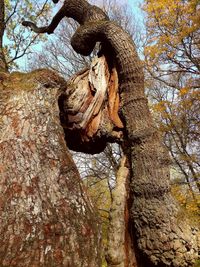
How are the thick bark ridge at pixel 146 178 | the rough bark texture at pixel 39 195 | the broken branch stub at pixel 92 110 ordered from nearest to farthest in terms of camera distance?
the rough bark texture at pixel 39 195 < the thick bark ridge at pixel 146 178 < the broken branch stub at pixel 92 110

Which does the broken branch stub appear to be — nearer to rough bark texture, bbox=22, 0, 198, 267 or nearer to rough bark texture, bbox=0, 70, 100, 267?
rough bark texture, bbox=22, 0, 198, 267

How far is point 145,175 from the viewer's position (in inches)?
98.7

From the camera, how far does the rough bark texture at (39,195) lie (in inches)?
67.3

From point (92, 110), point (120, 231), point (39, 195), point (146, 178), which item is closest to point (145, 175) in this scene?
point (146, 178)

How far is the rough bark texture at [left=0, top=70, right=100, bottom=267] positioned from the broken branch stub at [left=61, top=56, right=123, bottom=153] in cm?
50

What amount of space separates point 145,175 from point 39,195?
3.09 ft

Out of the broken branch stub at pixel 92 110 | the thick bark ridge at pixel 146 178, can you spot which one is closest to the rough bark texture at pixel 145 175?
the thick bark ridge at pixel 146 178

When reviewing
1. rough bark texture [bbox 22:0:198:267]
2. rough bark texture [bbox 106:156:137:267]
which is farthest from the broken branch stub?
rough bark texture [bbox 106:156:137:267]

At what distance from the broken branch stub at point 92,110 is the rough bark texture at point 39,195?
0.50 m

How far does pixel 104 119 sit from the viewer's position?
2.95 m

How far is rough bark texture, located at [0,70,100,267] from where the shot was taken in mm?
1710

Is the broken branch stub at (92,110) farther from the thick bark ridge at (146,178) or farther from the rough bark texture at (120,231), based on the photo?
the rough bark texture at (120,231)

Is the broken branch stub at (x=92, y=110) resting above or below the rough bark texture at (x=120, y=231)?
above

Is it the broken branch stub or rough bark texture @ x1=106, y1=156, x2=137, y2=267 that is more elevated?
the broken branch stub
